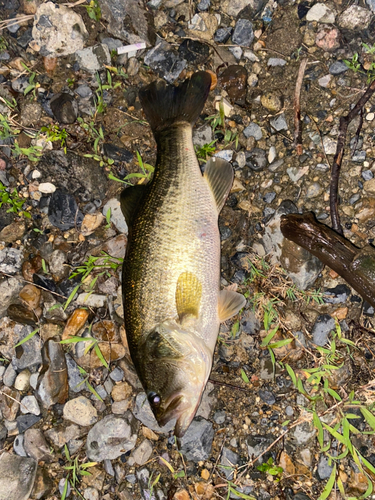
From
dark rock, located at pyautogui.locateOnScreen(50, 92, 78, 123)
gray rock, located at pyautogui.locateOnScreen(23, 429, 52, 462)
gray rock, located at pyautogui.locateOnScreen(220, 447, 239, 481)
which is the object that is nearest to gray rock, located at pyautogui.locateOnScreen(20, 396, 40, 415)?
gray rock, located at pyautogui.locateOnScreen(23, 429, 52, 462)

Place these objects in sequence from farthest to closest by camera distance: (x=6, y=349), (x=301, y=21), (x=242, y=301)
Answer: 1. (x=6, y=349)
2. (x=301, y=21)
3. (x=242, y=301)

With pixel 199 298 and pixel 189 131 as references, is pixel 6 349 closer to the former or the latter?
pixel 199 298

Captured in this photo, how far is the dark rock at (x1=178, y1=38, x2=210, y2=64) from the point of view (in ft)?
13.4

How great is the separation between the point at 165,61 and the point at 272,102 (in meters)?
1.26

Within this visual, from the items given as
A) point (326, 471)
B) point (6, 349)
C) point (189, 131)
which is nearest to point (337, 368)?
point (326, 471)

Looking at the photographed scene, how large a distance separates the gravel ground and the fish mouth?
0.72 m

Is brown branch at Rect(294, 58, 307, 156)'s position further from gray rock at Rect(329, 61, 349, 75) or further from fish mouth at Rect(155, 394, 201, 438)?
fish mouth at Rect(155, 394, 201, 438)

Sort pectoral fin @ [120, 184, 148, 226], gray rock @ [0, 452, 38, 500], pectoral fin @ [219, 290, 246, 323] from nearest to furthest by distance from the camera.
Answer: pectoral fin @ [219, 290, 246, 323] → pectoral fin @ [120, 184, 148, 226] → gray rock @ [0, 452, 38, 500]

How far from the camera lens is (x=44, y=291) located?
13.8ft

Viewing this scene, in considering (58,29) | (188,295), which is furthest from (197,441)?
(58,29)

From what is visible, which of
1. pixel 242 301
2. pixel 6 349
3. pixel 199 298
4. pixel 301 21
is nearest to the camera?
pixel 199 298

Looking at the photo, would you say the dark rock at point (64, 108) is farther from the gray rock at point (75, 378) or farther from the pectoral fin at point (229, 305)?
the gray rock at point (75, 378)

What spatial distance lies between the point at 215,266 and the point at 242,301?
0.44 meters

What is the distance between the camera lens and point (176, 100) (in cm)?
388
